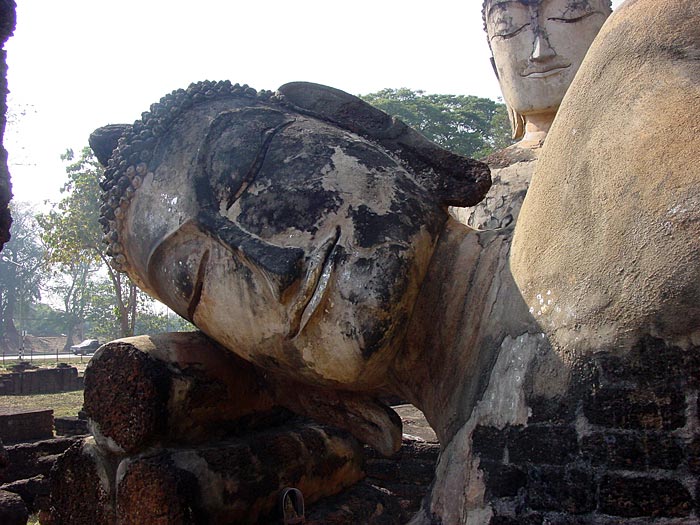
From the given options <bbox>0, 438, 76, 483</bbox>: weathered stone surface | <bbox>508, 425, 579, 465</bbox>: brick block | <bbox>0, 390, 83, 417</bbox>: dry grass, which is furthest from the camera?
<bbox>0, 390, 83, 417</bbox>: dry grass

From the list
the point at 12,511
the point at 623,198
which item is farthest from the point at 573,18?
the point at 12,511

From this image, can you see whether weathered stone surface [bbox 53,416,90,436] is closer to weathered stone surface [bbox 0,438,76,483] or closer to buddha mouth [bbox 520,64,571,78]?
weathered stone surface [bbox 0,438,76,483]

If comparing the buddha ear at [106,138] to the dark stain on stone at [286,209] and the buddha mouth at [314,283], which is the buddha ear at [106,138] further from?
the buddha mouth at [314,283]

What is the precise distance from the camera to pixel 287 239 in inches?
71.6

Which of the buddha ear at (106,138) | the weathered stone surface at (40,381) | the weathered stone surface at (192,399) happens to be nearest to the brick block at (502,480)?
the weathered stone surface at (192,399)

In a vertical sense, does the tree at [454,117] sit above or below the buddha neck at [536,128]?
above

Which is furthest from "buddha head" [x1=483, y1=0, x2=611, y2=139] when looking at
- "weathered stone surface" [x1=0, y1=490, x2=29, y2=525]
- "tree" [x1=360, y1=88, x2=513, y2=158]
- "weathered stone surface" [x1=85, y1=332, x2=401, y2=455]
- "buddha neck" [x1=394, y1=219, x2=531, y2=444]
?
"tree" [x1=360, y1=88, x2=513, y2=158]

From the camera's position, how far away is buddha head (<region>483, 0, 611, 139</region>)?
2867mm

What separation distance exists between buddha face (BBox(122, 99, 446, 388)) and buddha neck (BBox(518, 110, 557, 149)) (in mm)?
1247

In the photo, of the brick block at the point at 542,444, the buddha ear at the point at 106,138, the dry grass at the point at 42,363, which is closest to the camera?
the brick block at the point at 542,444

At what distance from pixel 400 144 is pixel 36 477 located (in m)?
4.91

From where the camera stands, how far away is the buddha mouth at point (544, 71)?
290 centimetres

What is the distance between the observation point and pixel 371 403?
2.12 metres

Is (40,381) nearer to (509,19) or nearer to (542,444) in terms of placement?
(509,19)
